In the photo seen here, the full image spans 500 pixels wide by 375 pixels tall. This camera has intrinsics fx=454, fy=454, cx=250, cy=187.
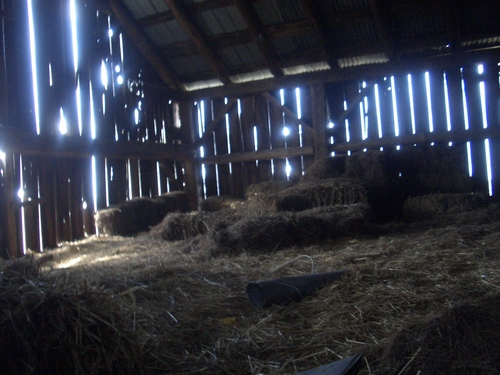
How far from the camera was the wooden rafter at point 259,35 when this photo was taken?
8.42m

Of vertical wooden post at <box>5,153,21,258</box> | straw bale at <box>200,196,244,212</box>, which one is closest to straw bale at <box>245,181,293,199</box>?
straw bale at <box>200,196,244,212</box>

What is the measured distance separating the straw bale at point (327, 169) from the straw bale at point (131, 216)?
2.50m

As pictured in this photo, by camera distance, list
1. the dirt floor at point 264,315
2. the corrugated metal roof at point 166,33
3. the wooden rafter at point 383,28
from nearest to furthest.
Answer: the dirt floor at point 264,315
the wooden rafter at point 383,28
the corrugated metal roof at point 166,33

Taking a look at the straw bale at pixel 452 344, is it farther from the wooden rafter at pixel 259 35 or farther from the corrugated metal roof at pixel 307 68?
the corrugated metal roof at pixel 307 68

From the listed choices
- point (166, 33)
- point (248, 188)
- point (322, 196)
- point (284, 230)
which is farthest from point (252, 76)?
point (284, 230)

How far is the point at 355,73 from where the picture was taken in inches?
368

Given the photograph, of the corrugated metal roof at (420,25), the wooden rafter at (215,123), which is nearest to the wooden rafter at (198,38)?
the wooden rafter at (215,123)

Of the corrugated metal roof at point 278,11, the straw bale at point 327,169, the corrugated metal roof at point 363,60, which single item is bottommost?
the straw bale at point 327,169

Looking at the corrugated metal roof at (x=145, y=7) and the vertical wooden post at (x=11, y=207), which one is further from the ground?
the corrugated metal roof at (x=145, y=7)

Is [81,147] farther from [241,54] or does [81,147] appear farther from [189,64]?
[241,54]

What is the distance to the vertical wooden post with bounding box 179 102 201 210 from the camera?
10.9 m

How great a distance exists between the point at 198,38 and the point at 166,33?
Answer: 0.97 meters

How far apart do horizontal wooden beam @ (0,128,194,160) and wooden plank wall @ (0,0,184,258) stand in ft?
0.43

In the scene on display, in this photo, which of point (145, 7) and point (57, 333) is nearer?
point (57, 333)
